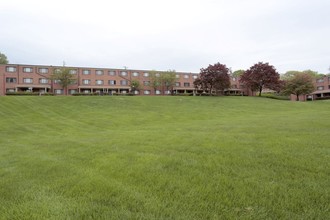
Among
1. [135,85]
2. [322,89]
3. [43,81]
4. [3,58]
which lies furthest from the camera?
[3,58]

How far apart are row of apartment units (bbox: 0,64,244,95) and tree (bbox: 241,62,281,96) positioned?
22.8 metres

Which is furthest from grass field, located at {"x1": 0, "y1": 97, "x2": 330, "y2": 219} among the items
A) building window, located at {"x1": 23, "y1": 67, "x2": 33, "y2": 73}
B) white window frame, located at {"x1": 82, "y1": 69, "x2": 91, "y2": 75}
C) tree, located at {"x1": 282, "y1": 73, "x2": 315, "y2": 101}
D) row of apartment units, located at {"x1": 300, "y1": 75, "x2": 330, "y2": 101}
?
row of apartment units, located at {"x1": 300, "y1": 75, "x2": 330, "y2": 101}

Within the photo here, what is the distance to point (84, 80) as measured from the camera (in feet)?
215

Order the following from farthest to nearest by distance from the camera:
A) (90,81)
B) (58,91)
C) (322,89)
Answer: (322,89)
(90,81)
(58,91)

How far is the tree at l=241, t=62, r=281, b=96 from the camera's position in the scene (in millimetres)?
55219

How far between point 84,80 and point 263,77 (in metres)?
44.0

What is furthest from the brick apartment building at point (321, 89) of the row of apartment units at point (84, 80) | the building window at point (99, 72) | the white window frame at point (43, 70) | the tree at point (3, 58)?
the tree at point (3, 58)

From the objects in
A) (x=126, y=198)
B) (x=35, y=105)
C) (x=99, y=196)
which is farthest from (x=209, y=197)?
(x=35, y=105)

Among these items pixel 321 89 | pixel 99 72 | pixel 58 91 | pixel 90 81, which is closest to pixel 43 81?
pixel 58 91

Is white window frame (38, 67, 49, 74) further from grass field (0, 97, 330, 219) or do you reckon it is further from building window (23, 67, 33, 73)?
grass field (0, 97, 330, 219)

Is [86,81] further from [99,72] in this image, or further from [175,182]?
[175,182]

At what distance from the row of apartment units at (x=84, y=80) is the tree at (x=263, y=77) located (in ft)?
74.8

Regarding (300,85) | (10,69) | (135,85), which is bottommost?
(300,85)

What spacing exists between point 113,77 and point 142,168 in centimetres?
6583
